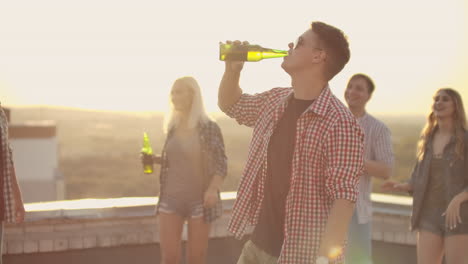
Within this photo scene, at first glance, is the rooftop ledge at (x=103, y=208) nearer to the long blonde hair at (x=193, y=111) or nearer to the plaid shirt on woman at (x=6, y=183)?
the long blonde hair at (x=193, y=111)

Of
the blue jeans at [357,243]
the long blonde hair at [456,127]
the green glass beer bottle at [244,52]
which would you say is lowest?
the blue jeans at [357,243]

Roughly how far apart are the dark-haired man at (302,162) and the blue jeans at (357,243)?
1.94 meters

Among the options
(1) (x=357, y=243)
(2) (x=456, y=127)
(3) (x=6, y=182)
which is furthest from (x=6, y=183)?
(2) (x=456, y=127)

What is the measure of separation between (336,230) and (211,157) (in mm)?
2653

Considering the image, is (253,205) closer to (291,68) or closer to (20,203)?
(291,68)

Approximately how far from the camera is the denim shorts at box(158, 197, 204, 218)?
524 cm

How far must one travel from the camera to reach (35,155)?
29.2 m

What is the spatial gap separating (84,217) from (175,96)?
141 centimetres

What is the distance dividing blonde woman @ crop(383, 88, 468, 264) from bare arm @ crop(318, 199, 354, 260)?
7.45 feet

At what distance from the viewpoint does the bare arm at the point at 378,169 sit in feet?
16.4

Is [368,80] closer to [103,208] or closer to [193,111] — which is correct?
[193,111]

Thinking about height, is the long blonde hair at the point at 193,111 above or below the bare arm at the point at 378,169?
above

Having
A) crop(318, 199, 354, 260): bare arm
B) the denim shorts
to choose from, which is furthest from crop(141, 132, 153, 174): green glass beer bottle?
crop(318, 199, 354, 260): bare arm

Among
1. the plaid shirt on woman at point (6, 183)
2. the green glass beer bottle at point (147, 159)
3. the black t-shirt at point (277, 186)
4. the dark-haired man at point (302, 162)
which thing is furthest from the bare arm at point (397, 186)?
the plaid shirt on woman at point (6, 183)
